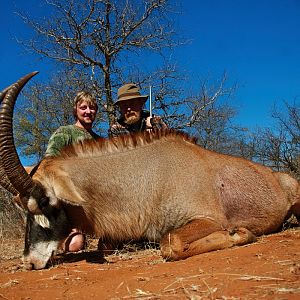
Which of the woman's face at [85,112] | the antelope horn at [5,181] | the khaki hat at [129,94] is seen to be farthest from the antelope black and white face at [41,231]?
the khaki hat at [129,94]

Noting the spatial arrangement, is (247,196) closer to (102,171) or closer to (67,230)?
(102,171)

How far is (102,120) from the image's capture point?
14.0 metres

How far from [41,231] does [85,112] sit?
2.88 metres

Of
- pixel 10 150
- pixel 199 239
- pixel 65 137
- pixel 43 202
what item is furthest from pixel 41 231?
pixel 65 137

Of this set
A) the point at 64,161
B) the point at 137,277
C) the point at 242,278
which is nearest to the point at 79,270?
the point at 137,277

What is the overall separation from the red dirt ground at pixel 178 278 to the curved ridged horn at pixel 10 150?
93 cm

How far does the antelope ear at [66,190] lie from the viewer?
4.74 m

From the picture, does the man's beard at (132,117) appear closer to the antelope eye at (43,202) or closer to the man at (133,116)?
the man at (133,116)

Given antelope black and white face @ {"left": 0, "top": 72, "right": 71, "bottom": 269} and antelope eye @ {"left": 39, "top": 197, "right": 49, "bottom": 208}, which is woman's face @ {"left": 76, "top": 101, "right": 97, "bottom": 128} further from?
antelope eye @ {"left": 39, "top": 197, "right": 49, "bottom": 208}

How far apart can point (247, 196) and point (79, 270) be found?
2.40 m

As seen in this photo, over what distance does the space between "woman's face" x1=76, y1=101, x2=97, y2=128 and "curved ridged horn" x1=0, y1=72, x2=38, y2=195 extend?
8.32 feet

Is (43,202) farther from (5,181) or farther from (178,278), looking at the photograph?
(178,278)

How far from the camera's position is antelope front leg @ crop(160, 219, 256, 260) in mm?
4418

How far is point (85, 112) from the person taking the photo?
23.6ft
